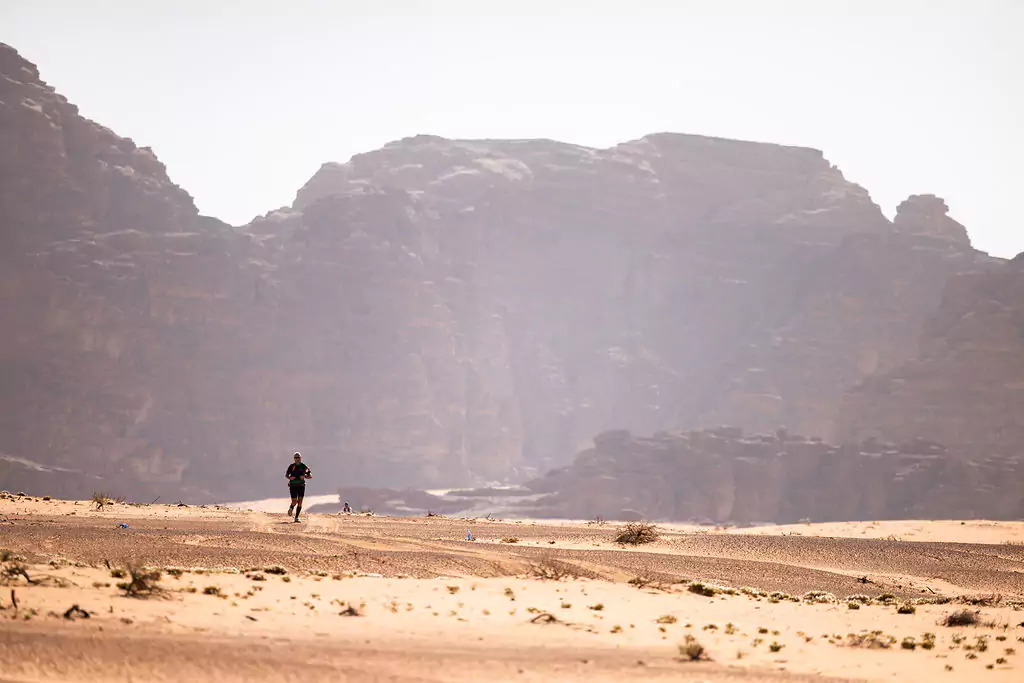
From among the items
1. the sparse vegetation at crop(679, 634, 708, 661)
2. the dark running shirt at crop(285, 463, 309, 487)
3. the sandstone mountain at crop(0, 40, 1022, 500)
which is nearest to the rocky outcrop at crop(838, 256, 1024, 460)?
the sandstone mountain at crop(0, 40, 1022, 500)

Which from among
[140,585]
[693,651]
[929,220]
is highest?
[929,220]

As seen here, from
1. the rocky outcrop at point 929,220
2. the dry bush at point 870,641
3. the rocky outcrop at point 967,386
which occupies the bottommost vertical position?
the dry bush at point 870,641

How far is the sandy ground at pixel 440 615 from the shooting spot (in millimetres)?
9508

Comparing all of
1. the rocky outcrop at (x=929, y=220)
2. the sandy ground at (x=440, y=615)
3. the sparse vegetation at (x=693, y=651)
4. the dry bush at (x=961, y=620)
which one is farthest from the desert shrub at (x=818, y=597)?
the rocky outcrop at (x=929, y=220)

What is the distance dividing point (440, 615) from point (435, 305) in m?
122

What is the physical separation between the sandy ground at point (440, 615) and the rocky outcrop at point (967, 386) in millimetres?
87226

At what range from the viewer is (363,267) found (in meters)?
131

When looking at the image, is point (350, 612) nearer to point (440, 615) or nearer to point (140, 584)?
point (440, 615)

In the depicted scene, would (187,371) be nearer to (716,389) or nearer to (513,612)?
(716,389)

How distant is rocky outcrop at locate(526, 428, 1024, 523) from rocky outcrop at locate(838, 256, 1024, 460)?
40.5 ft

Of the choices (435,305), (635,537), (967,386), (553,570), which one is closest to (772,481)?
(967,386)

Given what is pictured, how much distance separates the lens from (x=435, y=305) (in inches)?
5251

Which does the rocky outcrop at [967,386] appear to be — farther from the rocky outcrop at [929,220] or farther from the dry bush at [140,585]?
the dry bush at [140,585]

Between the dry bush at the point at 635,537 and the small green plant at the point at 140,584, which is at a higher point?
the dry bush at the point at 635,537
